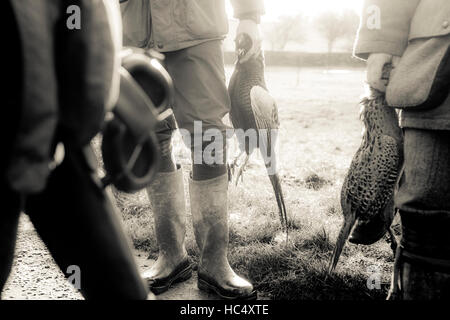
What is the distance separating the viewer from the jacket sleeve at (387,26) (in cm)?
179

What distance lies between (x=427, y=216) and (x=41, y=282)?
6.54 feet

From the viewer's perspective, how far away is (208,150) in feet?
7.25

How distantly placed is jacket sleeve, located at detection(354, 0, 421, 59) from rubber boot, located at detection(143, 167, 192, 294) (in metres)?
1.20

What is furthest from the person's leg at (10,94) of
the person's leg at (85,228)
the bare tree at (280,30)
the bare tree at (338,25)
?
the bare tree at (338,25)

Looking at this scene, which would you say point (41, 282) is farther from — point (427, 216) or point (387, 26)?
point (387, 26)

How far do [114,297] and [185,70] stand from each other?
4.83 ft

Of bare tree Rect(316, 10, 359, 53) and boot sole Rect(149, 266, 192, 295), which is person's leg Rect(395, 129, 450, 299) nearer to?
boot sole Rect(149, 266, 192, 295)

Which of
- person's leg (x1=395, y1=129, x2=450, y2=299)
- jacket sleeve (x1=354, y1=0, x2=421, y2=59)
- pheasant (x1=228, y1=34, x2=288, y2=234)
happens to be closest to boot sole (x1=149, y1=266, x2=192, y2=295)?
pheasant (x1=228, y1=34, x2=288, y2=234)

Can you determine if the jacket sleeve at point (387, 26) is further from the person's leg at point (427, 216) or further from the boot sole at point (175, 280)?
the boot sole at point (175, 280)

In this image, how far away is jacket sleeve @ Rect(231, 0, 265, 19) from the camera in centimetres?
233

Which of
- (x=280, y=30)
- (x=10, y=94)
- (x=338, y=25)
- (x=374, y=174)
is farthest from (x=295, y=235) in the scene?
(x=338, y=25)

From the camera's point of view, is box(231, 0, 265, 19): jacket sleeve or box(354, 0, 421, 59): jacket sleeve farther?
box(231, 0, 265, 19): jacket sleeve

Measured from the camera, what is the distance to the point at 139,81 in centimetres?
109

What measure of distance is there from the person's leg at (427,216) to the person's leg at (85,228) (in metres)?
1.14
